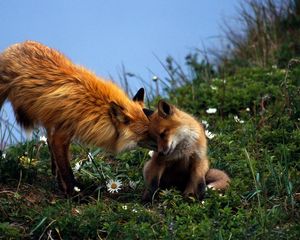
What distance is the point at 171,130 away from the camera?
25.6 ft

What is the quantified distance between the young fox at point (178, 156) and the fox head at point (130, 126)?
86 mm

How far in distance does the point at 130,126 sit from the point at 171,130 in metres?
0.42

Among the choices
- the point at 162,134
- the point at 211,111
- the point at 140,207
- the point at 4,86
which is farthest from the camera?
the point at 211,111

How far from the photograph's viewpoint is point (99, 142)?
7.99 meters

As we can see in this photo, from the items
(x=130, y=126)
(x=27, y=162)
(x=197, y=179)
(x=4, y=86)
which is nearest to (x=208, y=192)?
(x=197, y=179)

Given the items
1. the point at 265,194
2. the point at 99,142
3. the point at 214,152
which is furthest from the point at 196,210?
the point at 214,152

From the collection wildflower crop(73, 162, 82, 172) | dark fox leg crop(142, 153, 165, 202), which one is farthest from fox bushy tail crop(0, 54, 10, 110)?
dark fox leg crop(142, 153, 165, 202)

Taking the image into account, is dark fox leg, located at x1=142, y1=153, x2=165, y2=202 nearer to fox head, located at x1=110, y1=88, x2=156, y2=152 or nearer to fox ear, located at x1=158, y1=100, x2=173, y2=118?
fox head, located at x1=110, y1=88, x2=156, y2=152

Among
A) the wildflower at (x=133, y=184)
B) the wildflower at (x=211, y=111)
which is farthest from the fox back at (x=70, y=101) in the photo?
the wildflower at (x=211, y=111)

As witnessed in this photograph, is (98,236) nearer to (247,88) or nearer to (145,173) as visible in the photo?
(145,173)

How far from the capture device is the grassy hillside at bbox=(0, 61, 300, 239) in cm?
704

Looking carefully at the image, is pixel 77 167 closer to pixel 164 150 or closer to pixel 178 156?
pixel 178 156

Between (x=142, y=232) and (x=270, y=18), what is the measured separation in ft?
31.2

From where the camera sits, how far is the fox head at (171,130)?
7723mm
